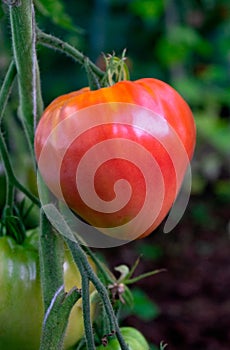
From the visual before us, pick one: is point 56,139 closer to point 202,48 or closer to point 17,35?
point 17,35

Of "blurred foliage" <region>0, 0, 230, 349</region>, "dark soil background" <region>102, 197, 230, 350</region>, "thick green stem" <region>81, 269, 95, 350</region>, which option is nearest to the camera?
"thick green stem" <region>81, 269, 95, 350</region>

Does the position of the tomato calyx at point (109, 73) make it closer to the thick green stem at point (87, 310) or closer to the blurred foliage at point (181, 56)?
the thick green stem at point (87, 310)

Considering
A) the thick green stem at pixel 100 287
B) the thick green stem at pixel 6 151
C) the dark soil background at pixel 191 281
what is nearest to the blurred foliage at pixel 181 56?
the dark soil background at pixel 191 281

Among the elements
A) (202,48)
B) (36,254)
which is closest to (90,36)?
(202,48)

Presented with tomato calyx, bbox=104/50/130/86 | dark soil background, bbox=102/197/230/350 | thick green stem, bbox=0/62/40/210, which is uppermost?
tomato calyx, bbox=104/50/130/86

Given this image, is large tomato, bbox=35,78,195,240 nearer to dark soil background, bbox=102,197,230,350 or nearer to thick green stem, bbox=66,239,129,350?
thick green stem, bbox=66,239,129,350

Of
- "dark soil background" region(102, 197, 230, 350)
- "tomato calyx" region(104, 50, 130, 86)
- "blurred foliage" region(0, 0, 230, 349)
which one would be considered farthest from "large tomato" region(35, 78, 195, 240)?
"blurred foliage" region(0, 0, 230, 349)
